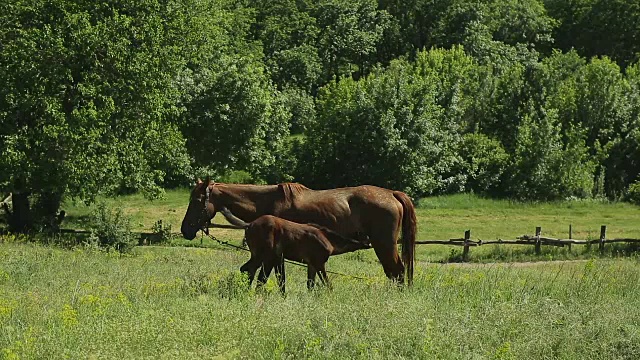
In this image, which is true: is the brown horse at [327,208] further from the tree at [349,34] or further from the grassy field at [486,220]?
the tree at [349,34]

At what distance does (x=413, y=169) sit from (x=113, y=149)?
21627 millimetres

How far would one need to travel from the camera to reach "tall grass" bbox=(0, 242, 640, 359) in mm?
9078

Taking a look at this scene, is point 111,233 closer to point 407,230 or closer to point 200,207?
point 200,207

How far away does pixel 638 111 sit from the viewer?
58438 millimetres

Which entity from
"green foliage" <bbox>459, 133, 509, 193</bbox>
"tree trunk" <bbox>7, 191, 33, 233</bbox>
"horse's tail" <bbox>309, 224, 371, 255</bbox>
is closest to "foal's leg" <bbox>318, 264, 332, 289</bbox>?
"horse's tail" <bbox>309, 224, 371, 255</bbox>

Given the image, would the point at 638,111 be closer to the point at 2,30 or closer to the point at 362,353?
the point at 2,30

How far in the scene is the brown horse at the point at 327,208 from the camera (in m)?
15.0

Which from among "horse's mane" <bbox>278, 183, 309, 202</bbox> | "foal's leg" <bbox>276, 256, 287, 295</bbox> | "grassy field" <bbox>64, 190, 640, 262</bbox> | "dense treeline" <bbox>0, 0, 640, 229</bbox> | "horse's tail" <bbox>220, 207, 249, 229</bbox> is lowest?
"grassy field" <bbox>64, 190, 640, 262</bbox>

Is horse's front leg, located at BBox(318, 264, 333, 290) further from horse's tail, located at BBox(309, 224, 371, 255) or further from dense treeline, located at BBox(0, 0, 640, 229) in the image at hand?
dense treeline, located at BBox(0, 0, 640, 229)

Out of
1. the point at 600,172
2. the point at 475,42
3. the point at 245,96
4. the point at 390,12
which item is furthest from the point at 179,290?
the point at 390,12

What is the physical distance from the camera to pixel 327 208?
15000 millimetres

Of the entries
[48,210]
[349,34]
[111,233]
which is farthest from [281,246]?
[349,34]

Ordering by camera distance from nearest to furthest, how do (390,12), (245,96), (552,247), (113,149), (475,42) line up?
(113,149), (552,247), (245,96), (475,42), (390,12)

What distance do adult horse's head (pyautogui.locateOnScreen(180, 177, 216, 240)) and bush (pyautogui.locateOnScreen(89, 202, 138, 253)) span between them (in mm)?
11935
